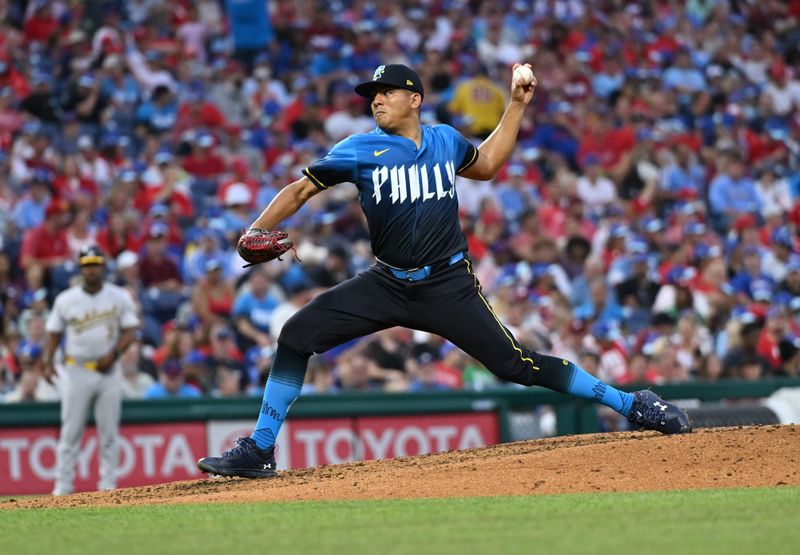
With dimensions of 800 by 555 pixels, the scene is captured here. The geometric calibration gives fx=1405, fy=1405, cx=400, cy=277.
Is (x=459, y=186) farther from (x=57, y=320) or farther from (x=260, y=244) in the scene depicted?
(x=260, y=244)

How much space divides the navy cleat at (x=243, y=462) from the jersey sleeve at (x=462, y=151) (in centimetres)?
182

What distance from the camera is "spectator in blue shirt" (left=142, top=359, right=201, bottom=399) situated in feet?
40.5

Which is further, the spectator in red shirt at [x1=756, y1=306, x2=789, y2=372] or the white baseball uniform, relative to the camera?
the spectator in red shirt at [x1=756, y1=306, x2=789, y2=372]

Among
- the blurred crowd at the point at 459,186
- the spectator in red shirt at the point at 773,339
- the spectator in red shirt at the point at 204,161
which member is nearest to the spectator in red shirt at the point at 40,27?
the blurred crowd at the point at 459,186

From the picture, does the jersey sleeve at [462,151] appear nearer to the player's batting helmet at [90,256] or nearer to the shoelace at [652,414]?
the shoelace at [652,414]

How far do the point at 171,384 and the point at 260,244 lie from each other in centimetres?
572

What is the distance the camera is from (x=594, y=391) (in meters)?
7.48

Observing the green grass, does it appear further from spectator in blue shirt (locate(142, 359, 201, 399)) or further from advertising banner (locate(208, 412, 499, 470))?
spectator in blue shirt (locate(142, 359, 201, 399))

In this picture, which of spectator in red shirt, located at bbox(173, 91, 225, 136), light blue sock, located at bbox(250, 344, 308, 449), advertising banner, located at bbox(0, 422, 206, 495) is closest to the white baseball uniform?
advertising banner, located at bbox(0, 422, 206, 495)

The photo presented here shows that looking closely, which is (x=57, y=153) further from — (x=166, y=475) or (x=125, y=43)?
(x=166, y=475)

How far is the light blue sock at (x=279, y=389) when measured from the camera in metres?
7.37

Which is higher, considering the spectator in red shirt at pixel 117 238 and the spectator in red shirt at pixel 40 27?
the spectator in red shirt at pixel 40 27

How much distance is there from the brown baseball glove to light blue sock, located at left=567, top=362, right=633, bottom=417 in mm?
1708

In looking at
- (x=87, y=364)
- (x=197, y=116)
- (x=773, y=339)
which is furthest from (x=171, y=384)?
(x=773, y=339)
